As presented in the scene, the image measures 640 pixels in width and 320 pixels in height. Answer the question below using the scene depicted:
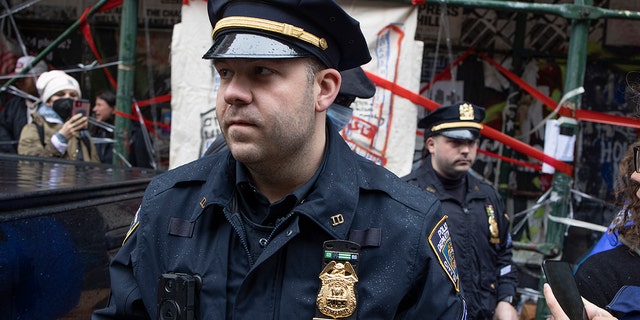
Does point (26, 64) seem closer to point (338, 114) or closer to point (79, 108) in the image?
point (79, 108)

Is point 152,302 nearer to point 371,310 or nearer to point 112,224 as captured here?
point 371,310

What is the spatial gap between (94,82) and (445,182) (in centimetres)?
455

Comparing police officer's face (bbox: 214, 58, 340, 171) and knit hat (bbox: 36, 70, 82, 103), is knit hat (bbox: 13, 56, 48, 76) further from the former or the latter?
police officer's face (bbox: 214, 58, 340, 171)

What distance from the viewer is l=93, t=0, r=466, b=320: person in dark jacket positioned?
5.47 ft

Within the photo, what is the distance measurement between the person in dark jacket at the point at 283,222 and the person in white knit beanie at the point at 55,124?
300 cm

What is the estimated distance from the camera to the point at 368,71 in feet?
15.2

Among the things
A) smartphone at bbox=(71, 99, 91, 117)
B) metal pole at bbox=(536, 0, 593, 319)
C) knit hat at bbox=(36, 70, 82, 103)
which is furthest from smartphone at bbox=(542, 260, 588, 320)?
knit hat at bbox=(36, 70, 82, 103)

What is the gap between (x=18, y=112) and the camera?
18.0 ft

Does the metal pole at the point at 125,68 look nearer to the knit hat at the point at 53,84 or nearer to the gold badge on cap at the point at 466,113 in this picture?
the knit hat at the point at 53,84

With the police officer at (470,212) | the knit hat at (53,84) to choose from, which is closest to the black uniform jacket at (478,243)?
the police officer at (470,212)

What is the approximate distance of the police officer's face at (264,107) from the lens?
1.68m

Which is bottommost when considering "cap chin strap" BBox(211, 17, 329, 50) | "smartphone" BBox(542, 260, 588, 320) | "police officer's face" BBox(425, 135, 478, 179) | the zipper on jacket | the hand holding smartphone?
"smartphone" BBox(542, 260, 588, 320)

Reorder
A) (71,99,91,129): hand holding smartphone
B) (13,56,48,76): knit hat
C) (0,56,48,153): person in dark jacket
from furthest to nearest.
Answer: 1. (13,56,48,76): knit hat
2. (0,56,48,153): person in dark jacket
3. (71,99,91,129): hand holding smartphone

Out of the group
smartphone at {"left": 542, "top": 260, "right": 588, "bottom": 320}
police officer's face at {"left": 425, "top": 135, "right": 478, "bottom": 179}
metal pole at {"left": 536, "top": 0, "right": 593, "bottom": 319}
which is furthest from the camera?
metal pole at {"left": 536, "top": 0, "right": 593, "bottom": 319}
